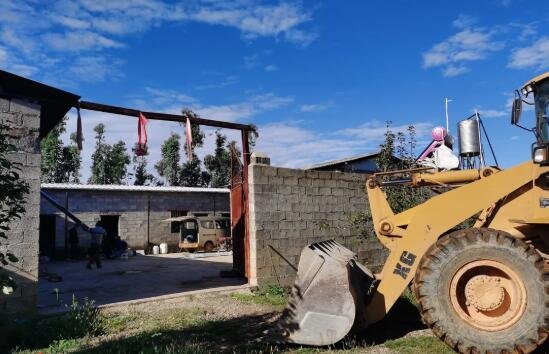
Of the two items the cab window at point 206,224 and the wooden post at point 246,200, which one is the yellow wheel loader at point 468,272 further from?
the cab window at point 206,224

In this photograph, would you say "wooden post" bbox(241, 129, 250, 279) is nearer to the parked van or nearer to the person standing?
the person standing

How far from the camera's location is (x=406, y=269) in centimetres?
541

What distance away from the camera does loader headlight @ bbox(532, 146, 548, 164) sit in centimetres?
505

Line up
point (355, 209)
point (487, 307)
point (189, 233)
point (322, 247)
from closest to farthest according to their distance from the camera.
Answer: point (487, 307), point (322, 247), point (355, 209), point (189, 233)

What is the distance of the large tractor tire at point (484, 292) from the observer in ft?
15.2

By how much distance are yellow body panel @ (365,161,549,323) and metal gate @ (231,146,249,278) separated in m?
4.57

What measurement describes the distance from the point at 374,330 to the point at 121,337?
129 inches

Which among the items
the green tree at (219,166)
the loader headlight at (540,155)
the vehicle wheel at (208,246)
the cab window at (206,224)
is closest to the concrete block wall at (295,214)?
the loader headlight at (540,155)

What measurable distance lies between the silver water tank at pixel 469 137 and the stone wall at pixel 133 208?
19265mm

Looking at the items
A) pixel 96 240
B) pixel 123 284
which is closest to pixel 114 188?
pixel 96 240

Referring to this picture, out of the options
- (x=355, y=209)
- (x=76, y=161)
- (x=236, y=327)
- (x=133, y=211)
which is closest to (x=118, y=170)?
(x=76, y=161)

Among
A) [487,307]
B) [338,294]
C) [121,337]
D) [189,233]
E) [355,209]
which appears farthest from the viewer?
[189,233]

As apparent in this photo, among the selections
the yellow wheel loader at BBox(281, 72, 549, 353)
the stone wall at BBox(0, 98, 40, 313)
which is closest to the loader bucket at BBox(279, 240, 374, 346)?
the yellow wheel loader at BBox(281, 72, 549, 353)

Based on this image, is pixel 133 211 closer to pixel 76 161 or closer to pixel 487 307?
pixel 487 307
